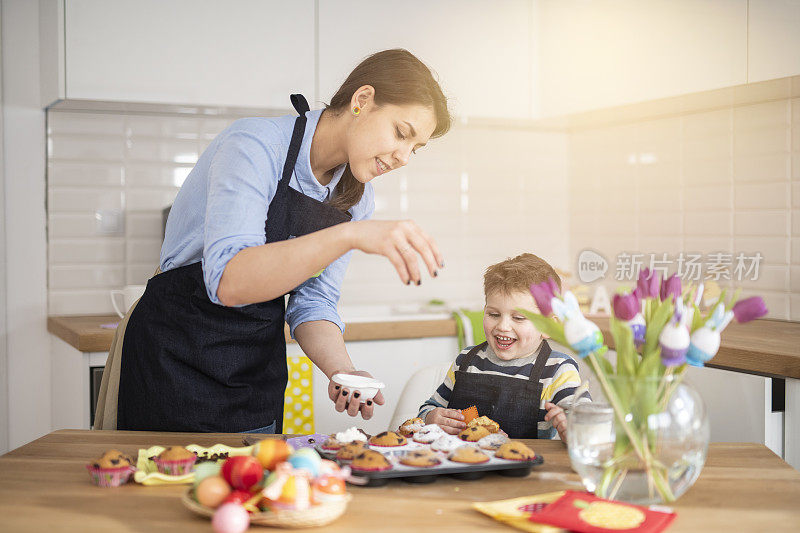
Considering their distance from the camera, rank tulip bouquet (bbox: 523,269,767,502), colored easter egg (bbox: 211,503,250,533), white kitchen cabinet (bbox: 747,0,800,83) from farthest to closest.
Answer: white kitchen cabinet (bbox: 747,0,800,83) < tulip bouquet (bbox: 523,269,767,502) < colored easter egg (bbox: 211,503,250,533)

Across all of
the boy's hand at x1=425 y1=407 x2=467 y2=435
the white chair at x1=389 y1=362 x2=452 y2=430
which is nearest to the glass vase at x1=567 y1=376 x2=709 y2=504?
the boy's hand at x1=425 y1=407 x2=467 y2=435

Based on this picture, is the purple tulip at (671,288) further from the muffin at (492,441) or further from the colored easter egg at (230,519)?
the colored easter egg at (230,519)

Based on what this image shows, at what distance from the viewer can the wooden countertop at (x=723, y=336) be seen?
6.82 feet

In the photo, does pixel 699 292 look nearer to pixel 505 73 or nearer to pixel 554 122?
pixel 505 73

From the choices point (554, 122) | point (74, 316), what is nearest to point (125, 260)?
point (74, 316)

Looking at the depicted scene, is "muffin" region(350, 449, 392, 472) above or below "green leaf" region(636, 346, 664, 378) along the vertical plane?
below

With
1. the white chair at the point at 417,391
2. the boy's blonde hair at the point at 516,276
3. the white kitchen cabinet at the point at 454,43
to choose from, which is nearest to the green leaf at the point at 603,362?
the boy's blonde hair at the point at 516,276

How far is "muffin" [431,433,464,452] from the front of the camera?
127cm

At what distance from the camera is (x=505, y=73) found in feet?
10.3

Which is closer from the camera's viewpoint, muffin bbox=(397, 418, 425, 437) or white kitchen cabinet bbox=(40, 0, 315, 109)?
muffin bbox=(397, 418, 425, 437)

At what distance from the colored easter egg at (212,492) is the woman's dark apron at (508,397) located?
0.97 metres

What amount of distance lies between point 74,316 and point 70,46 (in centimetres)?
95

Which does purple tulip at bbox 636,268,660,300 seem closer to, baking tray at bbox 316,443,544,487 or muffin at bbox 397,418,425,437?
baking tray at bbox 316,443,544,487

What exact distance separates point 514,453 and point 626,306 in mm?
315
